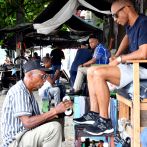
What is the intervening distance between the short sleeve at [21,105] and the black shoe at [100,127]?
2.35 ft

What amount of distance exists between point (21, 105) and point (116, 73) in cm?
118

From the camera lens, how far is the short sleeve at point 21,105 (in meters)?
2.27

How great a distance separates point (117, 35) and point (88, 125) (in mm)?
5227

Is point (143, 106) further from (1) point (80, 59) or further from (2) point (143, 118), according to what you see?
(1) point (80, 59)

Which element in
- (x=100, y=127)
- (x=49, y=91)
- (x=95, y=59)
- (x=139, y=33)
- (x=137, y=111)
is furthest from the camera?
(x=95, y=59)

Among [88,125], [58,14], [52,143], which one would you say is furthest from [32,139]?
[58,14]

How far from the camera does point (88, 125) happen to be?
2.45m

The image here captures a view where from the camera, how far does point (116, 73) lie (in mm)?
2355

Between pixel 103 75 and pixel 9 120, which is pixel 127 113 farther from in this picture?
pixel 9 120

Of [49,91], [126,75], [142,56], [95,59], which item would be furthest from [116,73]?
[49,91]

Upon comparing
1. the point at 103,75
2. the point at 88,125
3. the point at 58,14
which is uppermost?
the point at 58,14

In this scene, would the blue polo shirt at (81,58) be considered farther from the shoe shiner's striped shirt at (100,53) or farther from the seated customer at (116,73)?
the seated customer at (116,73)

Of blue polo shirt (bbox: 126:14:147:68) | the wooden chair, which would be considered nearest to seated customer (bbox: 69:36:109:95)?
blue polo shirt (bbox: 126:14:147:68)

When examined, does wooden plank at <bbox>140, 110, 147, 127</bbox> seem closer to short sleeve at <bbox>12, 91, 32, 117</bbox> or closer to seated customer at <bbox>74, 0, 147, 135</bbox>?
seated customer at <bbox>74, 0, 147, 135</bbox>
